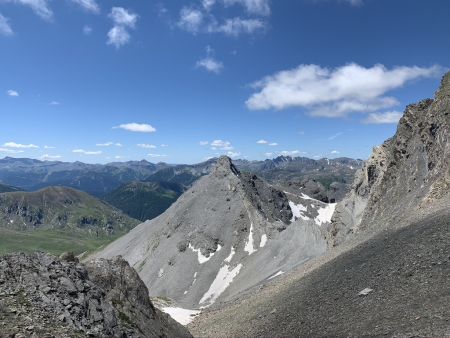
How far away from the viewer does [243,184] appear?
6334 inches

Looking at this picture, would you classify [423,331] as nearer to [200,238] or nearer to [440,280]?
[440,280]

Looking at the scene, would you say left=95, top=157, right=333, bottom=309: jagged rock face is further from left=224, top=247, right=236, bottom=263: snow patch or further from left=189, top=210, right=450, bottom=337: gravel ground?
left=189, top=210, right=450, bottom=337: gravel ground

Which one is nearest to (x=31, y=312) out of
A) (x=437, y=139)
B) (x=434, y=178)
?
(x=434, y=178)

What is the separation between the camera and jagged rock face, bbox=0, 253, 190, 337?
2155 centimetres

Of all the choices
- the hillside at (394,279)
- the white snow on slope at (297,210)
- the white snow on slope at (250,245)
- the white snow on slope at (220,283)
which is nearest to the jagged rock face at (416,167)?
the hillside at (394,279)

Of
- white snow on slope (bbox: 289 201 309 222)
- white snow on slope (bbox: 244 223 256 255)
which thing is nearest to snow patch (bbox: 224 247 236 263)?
white snow on slope (bbox: 244 223 256 255)

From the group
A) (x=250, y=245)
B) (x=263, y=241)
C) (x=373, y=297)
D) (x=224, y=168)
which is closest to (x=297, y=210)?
(x=224, y=168)

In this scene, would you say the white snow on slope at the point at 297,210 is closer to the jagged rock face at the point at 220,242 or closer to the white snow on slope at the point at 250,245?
the jagged rock face at the point at 220,242

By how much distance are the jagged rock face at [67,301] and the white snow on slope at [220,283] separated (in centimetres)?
7110

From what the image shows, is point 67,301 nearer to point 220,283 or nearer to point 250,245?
point 220,283

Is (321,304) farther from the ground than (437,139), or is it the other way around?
(437,139)

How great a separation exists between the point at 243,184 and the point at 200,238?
111 feet

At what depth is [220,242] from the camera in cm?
13462

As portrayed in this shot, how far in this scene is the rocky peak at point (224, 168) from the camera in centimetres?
16461
